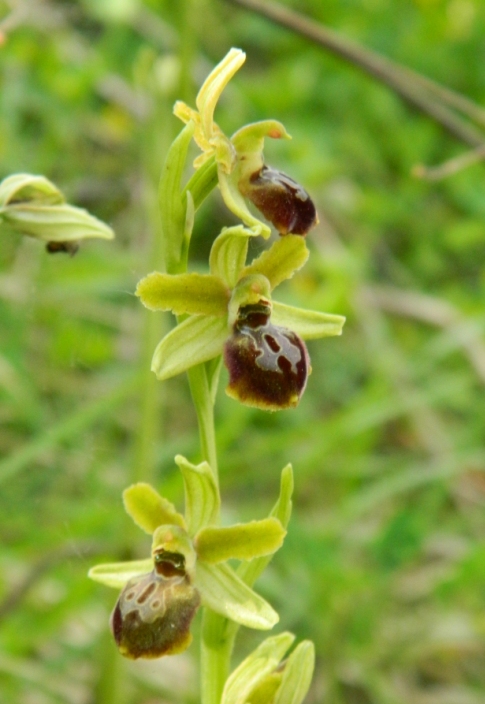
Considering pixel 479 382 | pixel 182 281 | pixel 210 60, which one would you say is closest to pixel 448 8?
pixel 210 60

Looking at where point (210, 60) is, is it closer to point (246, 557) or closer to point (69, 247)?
point (69, 247)

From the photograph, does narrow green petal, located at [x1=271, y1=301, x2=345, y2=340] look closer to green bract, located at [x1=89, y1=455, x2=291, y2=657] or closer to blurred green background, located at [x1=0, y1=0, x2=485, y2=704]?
green bract, located at [x1=89, y1=455, x2=291, y2=657]

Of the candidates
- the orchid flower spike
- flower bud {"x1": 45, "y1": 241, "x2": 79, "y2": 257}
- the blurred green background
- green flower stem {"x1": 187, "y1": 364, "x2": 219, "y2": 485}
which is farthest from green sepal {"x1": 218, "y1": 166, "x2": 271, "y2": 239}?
the blurred green background

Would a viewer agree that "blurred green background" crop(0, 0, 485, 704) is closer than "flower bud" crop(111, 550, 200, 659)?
No

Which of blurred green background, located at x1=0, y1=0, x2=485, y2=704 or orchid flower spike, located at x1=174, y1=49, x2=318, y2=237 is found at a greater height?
orchid flower spike, located at x1=174, y1=49, x2=318, y2=237

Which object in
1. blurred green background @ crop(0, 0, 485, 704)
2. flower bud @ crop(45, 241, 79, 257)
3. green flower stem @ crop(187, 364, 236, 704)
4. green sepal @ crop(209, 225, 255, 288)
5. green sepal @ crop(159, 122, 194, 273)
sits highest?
green sepal @ crop(159, 122, 194, 273)

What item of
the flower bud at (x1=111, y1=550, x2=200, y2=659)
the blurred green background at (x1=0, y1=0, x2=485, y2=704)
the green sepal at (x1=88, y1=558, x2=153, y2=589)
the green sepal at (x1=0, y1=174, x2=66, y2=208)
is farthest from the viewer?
the blurred green background at (x1=0, y1=0, x2=485, y2=704)

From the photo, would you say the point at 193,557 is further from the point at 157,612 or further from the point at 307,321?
the point at 307,321

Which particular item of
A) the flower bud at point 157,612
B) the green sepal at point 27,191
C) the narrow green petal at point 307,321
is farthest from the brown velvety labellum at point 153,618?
the green sepal at point 27,191
